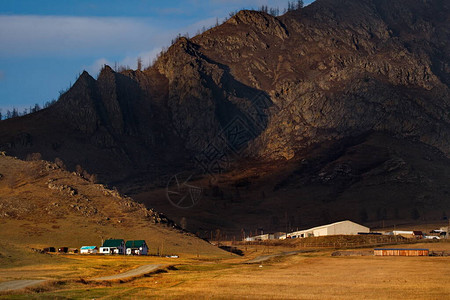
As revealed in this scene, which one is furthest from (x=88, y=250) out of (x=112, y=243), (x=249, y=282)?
(x=249, y=282)

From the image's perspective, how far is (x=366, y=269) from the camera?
9206 centimetres

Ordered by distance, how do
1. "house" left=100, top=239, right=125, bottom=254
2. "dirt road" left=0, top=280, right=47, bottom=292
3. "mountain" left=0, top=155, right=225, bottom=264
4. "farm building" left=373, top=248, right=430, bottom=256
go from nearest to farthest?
"dirt road" left=0, top=280, right=47, bottom=292 < "farm building" left=373, top=248, right=430, bottom=256 < "house" left=100, top=239, right=125, bottom=254 < "mountain" left=0, top=155, right=225, bottom=264

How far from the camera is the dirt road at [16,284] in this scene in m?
61.1

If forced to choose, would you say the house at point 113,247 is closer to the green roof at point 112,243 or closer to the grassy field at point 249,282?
the green roof at point 112,243

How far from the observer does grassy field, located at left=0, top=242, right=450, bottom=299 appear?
59.1m

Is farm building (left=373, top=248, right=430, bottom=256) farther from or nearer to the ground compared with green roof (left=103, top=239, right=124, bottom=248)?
nearer to the ground

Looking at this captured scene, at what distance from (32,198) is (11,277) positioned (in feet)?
321

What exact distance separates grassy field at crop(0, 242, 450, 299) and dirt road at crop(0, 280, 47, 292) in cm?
164

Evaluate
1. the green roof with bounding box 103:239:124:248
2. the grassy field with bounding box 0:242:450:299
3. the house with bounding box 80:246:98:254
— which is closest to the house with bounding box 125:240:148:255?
the green roof with bounding box 103:239:124:248

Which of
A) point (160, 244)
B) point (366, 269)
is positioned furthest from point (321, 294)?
point (160, 244)

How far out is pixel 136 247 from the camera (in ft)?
465

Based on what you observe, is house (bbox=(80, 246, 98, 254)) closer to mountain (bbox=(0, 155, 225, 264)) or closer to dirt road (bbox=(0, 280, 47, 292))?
mountain (bbox=(0, 155, 225, 264))

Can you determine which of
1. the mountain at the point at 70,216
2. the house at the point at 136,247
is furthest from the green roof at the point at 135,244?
the mountain at the point at 70,216

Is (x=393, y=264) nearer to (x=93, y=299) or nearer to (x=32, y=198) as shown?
(x=93, y=299)
